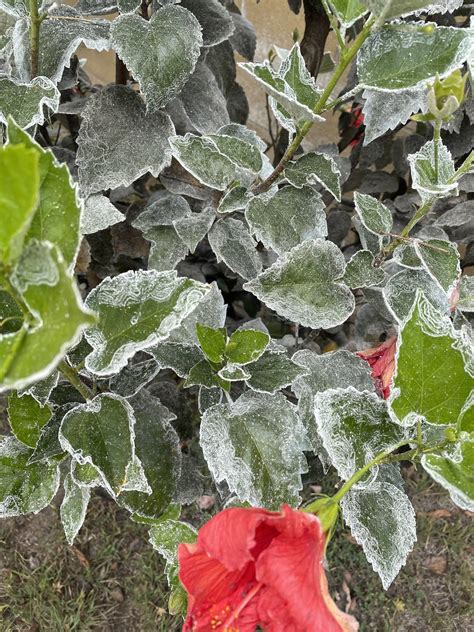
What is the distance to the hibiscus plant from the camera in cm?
43

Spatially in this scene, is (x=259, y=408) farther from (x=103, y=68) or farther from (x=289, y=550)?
(x=103, y=68)

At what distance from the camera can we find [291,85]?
63cm

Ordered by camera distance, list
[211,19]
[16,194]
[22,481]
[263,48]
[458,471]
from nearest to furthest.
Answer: [16,194], [458,471], [22,481], [211,19], [263,48]

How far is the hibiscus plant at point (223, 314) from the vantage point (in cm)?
43

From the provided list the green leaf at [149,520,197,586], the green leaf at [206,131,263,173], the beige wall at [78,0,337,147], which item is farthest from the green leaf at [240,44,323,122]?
the beige wall at [78,0,337,147]

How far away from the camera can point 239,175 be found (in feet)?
2.42

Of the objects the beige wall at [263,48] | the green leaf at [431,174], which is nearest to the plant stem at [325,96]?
the green leaf at [431,174]

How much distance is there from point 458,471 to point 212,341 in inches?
10.8

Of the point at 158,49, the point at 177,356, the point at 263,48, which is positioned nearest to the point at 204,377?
the point at 177,356

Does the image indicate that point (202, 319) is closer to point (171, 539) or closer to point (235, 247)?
point (235, 247)

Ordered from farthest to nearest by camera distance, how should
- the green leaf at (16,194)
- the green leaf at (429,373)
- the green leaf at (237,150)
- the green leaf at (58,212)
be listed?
1. the green leaf at (237,150)
2. the green leaf at (429,373)
3. the green leaf at (58,212)
4. the green leaf at (16,194)

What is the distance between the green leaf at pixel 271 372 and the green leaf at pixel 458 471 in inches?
7.7

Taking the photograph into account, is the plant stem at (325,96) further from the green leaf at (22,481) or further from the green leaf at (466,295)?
the green leaf at (22,481)

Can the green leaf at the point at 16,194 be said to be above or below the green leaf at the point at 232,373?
above
